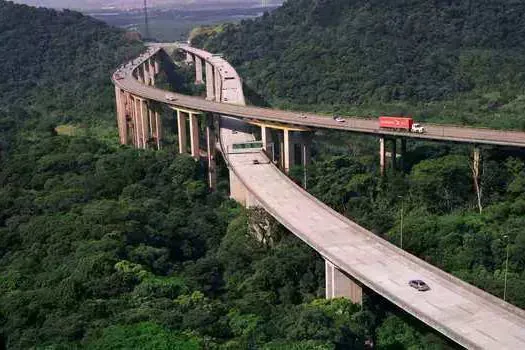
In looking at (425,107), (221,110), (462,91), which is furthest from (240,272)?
(462,91)

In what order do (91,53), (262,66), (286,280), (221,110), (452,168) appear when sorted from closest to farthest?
(286,280)
(452,168)
(221,110)
(262,66)
(91,53)

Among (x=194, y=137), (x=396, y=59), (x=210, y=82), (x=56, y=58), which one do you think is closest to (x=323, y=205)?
(x=194, y=137)

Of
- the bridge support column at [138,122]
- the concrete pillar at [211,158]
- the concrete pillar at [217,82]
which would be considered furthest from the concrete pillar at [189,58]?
the concrete pillar at [211,158]

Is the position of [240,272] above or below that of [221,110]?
below

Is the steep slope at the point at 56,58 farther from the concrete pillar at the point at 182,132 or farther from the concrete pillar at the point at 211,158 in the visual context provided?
the concrete pillar at the point at 211,158

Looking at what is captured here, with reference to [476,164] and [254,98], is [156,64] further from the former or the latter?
[476,164]

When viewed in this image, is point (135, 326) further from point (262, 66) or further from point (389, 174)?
point (262, 66)
